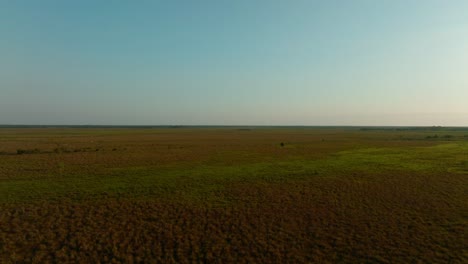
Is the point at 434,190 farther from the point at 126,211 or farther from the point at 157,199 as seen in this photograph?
the point at 126,211

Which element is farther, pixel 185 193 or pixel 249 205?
pixel 185 193

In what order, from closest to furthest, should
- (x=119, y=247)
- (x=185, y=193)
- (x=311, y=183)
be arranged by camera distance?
(x=119, y=247)
(x=185, y=193)
(x=311, y=183)

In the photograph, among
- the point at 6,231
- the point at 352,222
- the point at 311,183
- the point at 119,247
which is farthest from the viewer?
the point at 311,183

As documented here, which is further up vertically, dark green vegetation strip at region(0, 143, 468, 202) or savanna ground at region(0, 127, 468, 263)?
dark green vegetation strip at region(0, 143, 468, 202)

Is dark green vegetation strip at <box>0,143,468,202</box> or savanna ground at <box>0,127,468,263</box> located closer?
savanna ground at <box>0,127,468,263</box>

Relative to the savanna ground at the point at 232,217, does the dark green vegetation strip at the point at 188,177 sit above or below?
above

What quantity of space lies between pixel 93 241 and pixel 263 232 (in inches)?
364

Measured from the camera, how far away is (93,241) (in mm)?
13805

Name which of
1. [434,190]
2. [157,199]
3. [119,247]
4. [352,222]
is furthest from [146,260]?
[434,190]

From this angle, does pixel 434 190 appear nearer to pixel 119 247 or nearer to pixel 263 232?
pixel 263 232

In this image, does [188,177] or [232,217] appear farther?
[188,177]

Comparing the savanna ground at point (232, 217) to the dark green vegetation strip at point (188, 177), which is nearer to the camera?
the savanna ground at point (232, 217)

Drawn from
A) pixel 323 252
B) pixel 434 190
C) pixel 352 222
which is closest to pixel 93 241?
pixel 323 252

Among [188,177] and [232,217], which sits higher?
[188,177]
